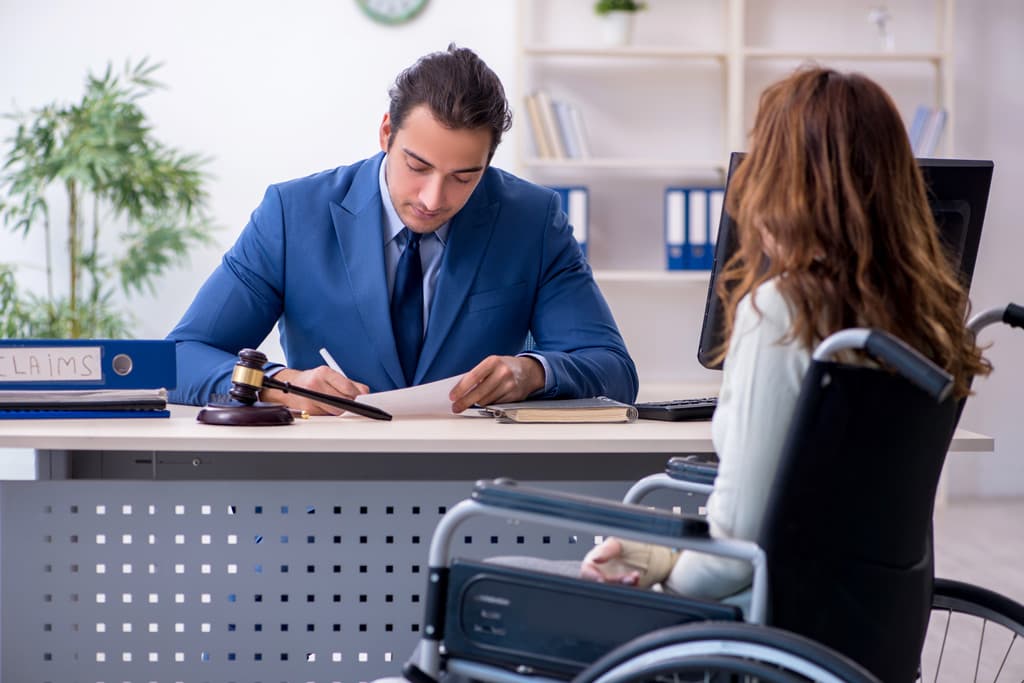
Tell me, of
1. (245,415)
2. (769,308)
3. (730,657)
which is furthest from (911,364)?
(245,415)

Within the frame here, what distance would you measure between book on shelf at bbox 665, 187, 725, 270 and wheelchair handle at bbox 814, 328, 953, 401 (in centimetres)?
346

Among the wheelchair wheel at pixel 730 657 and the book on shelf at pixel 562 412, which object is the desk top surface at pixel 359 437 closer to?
the book on shelf at pixel 562 412

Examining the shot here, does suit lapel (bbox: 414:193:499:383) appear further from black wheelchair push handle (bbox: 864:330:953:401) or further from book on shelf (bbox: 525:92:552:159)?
book on shelf (bbox: 525:92:552:159)

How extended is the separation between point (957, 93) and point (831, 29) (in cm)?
60

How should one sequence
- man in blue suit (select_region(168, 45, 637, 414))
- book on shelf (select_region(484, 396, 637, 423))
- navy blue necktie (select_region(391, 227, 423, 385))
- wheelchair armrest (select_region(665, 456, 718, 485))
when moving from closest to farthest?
1. wheelchair armrest (select_region(665, 456, 718, 485))
2. book on shelf (select_region(484, 396, 637, 423))
3. man in blue suit (select_region(168, 45, 637, 414))
4. navy blue necktie (select_region(391, 227, 423, 385))

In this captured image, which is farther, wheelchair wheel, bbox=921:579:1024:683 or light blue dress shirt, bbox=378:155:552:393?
wheelchair wheel, bbox=921:579:1024:683

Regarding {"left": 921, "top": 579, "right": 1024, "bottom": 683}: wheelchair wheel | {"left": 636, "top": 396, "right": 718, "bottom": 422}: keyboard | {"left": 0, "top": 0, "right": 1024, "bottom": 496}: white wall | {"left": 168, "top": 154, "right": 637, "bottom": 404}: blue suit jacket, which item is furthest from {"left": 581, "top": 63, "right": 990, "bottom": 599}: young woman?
{"left": 0, "top": 0, "right": 1024, "bottom": 496}: white wall

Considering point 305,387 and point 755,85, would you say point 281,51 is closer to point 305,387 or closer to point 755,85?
point 755,85

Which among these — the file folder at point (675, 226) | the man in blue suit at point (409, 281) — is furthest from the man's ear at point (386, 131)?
the file folder at point (675, 226)

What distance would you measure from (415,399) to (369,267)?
384 mm

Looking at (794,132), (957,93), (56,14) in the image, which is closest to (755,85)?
(957,93)

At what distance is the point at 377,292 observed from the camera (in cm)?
221

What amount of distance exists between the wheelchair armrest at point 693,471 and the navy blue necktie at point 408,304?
2.65 feet

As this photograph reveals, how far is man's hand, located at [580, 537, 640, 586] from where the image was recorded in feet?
4.30
